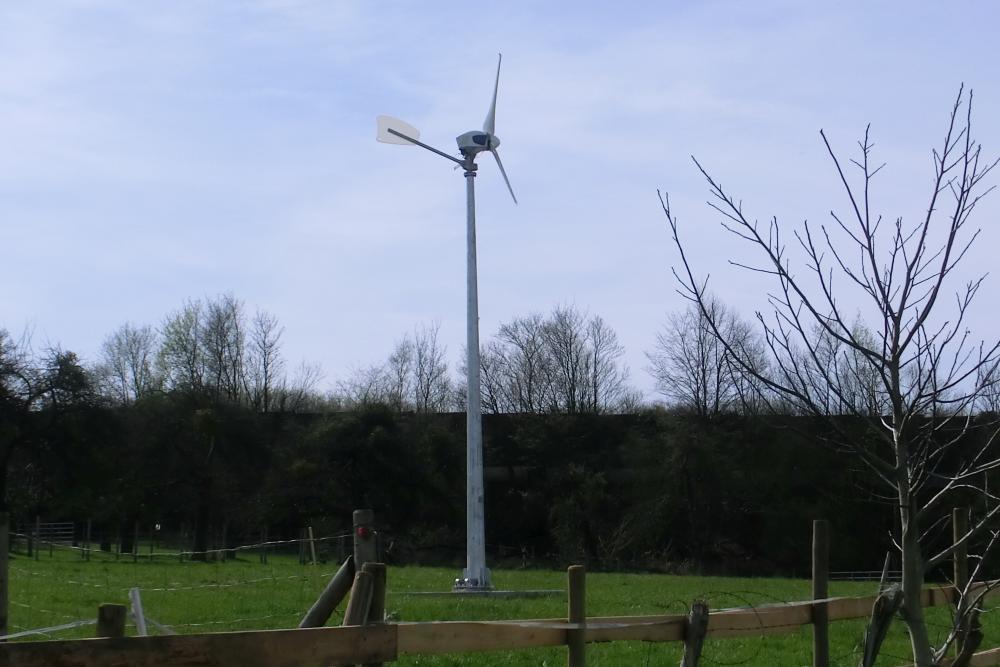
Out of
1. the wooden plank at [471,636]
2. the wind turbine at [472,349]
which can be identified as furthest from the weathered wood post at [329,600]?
the wind turbine at [472,349]

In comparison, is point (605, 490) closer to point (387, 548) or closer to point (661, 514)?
point (661, 514)

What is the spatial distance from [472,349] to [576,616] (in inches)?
661

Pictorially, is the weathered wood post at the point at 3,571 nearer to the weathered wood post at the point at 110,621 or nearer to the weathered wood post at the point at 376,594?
the weathered wood post at the point at 110,621

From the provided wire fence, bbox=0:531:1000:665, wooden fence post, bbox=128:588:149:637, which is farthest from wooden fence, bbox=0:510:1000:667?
wooden fence post, bbox=128:588:149:637

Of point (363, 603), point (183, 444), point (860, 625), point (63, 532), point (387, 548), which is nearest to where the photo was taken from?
point (363, 603)

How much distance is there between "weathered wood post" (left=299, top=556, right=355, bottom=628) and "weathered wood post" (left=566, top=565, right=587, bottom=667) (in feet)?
4.32

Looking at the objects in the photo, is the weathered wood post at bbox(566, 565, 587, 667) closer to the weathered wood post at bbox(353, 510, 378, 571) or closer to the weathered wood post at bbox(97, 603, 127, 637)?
the weathered wood post at bbox(353, 510, 378, 571)

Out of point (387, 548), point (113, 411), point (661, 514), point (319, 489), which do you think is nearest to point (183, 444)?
point (113, 411)

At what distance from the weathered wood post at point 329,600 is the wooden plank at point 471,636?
0.72m

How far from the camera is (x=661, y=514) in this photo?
4534cm

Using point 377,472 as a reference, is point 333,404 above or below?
above

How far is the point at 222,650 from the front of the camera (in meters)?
4.52

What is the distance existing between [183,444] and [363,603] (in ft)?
135

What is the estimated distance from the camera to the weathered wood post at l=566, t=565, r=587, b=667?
6.40 meters
